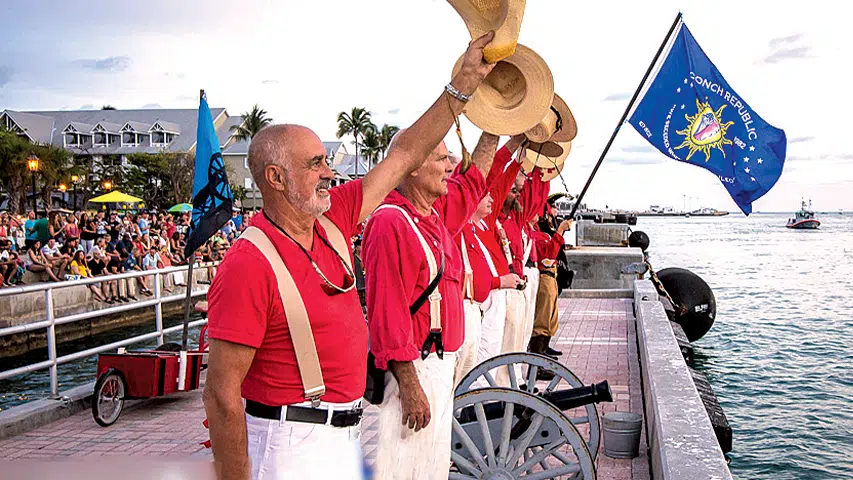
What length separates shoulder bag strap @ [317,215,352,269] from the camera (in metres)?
2.70

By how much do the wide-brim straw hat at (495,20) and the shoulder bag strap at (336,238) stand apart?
808mm

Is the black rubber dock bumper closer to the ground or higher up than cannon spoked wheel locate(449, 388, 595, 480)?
closer to the ground

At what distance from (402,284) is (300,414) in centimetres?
117

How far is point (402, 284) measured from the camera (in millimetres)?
3561

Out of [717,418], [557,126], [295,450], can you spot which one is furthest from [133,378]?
[295,450]

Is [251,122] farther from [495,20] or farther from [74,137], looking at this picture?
[495,20]

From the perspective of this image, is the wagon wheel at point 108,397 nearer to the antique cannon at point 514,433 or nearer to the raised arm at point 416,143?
the antique cannon at point 514,433

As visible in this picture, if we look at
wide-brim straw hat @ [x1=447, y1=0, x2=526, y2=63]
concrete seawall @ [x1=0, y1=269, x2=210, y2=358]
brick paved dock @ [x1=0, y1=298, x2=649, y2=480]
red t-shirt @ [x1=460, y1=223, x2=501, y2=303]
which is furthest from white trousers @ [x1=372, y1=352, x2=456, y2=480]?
concrete seawall @ [x1=0, y1=269, x2=210, y2=358]

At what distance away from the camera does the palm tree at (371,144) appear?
87.6m

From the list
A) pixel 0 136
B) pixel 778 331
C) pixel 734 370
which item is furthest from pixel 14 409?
pixel 0 136

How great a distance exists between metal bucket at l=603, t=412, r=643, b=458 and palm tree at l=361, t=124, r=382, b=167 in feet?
269

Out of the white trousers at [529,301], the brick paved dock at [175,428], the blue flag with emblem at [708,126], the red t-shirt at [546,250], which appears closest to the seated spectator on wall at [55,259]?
the brick paved dock at [175,428]

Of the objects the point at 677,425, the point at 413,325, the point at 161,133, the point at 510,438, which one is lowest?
the point at 510,438

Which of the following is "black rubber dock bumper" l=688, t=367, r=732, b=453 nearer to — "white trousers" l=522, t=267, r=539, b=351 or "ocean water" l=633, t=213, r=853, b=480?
"ocean water" l=633, t=213, r=853, b=480
